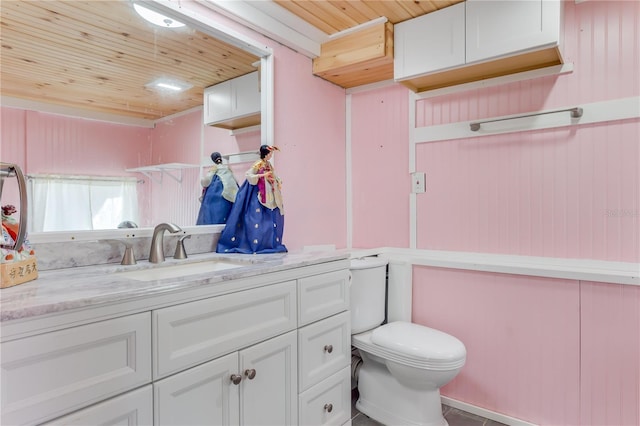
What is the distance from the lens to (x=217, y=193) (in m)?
1.85

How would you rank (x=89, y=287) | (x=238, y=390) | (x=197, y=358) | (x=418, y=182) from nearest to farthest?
(x=89, y=287) < (x=197, y=358) < (x=238, y=390) < (x=418, y=182)

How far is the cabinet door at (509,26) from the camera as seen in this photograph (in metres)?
1.64

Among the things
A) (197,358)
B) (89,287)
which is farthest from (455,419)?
(89,287)

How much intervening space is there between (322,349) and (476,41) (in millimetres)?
1642

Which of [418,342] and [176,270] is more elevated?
[176,270]

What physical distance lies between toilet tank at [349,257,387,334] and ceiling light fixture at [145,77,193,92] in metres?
1.25

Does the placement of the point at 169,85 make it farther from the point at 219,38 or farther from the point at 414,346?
the point at 414,346

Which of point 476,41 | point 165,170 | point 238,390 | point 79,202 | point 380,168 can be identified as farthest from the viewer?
point 380,168

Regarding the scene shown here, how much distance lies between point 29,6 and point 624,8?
7.90 feet

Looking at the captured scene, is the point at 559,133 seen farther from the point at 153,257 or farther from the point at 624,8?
the point at 153,257

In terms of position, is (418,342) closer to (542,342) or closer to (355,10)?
(542,342)

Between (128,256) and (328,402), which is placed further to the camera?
(328,402)

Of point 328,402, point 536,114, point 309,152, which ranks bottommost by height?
point 328,402

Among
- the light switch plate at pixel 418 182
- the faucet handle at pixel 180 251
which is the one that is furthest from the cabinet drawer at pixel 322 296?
the light switch plate at pixel 418 182
